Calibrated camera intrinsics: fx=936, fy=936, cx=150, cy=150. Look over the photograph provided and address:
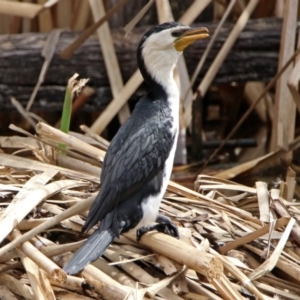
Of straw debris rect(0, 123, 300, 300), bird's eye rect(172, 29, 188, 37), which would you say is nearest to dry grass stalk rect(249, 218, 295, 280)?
straw debris rect(0, 123, 300, 300)

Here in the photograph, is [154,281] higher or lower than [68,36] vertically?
lower

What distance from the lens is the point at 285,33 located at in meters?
4.62

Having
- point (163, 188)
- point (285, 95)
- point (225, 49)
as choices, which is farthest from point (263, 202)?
point (225, 49)

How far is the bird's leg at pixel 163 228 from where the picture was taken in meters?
3.23

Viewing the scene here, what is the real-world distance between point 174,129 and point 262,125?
2110mm

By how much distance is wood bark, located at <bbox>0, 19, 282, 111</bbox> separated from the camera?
15.9ft

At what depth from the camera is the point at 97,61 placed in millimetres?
4895

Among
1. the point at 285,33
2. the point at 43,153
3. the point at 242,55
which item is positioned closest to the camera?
the point at 43,153

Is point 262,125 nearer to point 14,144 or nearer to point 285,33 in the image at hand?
point 285,33

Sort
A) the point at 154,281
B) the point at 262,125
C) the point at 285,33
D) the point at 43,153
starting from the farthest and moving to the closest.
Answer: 1. the point at 262,125
2. the point at 285,33
3. the point at 43,153
4. the point at 154,281

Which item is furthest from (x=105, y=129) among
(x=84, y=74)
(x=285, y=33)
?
(x=285, y=33)

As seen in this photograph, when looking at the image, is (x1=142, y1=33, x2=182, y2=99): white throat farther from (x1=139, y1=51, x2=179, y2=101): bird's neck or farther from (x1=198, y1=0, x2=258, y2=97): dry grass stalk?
(x1=198, y1=0, x2=258, y2=97): dry grass stalk

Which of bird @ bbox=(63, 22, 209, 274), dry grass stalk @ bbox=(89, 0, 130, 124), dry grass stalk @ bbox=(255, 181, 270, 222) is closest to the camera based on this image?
bird @ bbox=(63, 22, 209, 274)

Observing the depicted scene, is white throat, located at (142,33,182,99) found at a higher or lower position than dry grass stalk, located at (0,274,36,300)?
higher
